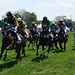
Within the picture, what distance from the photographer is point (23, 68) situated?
7.84 m

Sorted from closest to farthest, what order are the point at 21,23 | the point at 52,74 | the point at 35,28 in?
the point at 52,74 < the point at 21,23 < the point at 35,28

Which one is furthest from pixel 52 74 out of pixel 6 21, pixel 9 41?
pixel 6 21

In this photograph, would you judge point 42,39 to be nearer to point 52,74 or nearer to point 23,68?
point 23,68

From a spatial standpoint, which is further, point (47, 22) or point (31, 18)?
point (31, 18)

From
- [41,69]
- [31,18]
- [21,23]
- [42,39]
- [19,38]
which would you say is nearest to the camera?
[41,69]

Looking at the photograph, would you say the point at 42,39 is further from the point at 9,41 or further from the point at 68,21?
the point at 68,21

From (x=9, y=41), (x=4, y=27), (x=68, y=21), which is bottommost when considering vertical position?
(x=9, y=41)

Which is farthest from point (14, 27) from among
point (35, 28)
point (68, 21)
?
point (68, 21)

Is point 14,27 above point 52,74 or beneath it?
above

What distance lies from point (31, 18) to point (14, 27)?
79160mm

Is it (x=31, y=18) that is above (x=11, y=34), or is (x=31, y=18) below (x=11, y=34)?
above

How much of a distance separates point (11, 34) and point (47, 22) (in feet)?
10.1

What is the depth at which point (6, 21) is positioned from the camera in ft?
30.3

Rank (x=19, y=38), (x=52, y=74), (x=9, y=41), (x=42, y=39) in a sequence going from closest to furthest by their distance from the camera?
(x=52, y=74)
(x=9, y=41)
(x=19, y=38)
(x=42, y=39)
